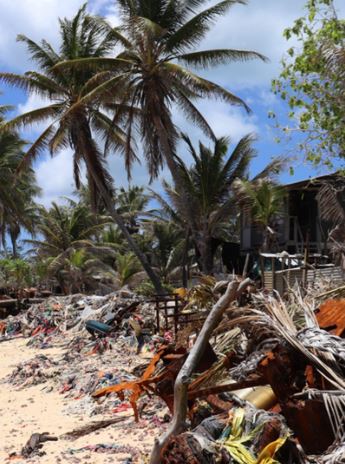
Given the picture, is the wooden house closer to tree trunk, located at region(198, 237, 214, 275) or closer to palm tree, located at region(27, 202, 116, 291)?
tree trunk, located at region(198, 237, 214, 275)

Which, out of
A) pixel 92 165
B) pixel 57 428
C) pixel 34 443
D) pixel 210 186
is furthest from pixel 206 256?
pixel 34 443

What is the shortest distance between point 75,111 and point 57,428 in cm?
A: 1572

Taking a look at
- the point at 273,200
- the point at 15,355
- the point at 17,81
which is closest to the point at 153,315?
the point at 15,355

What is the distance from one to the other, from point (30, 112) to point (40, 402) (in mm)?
14320

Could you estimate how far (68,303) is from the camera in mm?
20828

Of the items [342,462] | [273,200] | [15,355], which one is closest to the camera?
[342,462]

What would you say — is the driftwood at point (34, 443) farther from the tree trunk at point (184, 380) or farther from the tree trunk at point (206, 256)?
the tree trunk at point (206, 256)

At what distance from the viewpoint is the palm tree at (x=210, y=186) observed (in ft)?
70.7

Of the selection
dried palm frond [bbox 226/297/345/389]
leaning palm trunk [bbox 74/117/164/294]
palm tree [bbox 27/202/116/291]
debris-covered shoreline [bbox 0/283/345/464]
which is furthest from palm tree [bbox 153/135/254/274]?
dried palm frond [bbox 226/297/345/389]

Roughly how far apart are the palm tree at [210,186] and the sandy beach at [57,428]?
37.4 ft

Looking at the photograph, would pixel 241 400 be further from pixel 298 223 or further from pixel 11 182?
pixel 11 182

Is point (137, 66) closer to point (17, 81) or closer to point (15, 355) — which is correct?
point (17, 81)

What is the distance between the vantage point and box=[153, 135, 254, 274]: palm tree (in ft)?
70.7

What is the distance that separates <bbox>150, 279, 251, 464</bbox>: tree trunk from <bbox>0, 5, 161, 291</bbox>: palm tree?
649 inches
